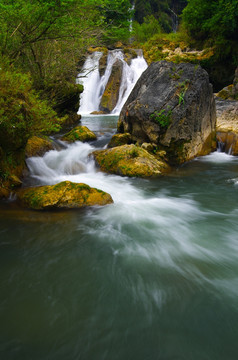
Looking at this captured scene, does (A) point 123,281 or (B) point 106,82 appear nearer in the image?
(A) point 123,281

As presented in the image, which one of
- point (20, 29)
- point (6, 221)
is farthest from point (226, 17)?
point (6, 221)

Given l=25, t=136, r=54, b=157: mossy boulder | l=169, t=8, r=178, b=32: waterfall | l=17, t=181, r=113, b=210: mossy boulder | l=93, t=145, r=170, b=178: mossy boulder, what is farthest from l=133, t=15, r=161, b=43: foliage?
l=17, t=181, r=113, b=210: mossy boulder

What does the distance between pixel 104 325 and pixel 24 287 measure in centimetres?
106

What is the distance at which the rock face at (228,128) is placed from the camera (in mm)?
8508

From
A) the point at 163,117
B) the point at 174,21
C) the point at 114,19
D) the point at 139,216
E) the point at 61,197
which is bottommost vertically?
the point at 139,216

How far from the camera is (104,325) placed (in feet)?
6.89

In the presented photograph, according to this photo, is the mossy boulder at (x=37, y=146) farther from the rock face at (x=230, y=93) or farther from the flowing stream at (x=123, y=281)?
the rock face at (x=230, y=93)

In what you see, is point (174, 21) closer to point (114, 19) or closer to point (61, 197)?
point (114, 19)

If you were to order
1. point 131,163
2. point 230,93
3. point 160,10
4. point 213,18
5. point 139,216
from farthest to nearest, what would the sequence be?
point 160,10, point 213,18, point 230,93, point 131,163, point 139,216

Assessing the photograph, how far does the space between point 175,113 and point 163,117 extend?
0.41 meters

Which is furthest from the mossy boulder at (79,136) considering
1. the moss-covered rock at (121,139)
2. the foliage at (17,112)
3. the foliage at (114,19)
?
the foliage at (17,112)

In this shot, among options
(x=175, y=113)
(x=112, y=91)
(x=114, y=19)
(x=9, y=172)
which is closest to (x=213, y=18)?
(x=112, y=91)

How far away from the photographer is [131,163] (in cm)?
645

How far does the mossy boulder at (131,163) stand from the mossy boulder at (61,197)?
76.9 inches
